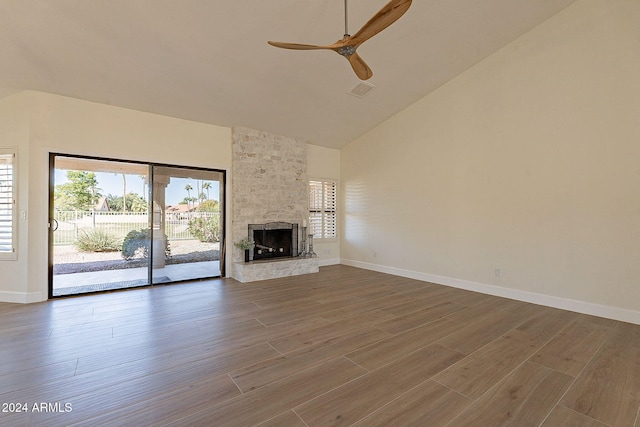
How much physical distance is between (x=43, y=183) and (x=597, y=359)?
6843 mm

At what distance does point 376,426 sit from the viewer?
1665mm

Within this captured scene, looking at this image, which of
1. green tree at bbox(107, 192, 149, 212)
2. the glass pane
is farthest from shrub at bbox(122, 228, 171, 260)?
green tree at bbox(107, 192, 149, 212)

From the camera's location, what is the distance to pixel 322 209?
7.12m

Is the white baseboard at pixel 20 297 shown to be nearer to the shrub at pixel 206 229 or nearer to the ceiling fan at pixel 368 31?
the shrub at pixel 206 229

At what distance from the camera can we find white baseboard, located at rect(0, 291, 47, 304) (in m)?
3.95

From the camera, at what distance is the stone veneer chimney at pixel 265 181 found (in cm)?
562

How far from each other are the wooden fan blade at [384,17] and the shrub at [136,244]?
4530 mm

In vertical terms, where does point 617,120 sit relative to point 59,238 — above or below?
above

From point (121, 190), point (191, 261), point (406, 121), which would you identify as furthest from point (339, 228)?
point (121, 190)

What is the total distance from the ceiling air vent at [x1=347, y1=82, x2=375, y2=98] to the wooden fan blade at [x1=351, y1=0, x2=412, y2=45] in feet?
7.82

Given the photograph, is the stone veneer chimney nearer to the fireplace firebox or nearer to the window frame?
the fireplace firebox

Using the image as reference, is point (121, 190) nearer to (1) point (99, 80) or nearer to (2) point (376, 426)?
(1) point (99, 80)

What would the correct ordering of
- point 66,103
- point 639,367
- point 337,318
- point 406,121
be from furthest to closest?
point 406,121 → point 66,103 → point 337,318 → point 639,367

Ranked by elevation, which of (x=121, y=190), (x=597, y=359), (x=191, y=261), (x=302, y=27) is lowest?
(x=597, y=359)
